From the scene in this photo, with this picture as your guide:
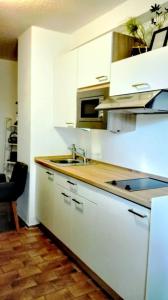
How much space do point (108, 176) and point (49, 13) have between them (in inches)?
72.1

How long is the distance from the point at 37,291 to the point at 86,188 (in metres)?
0.92

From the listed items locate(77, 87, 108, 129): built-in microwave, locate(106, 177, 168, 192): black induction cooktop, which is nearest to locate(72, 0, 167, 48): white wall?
locate(77, 87, 108, 129): built-in microwave

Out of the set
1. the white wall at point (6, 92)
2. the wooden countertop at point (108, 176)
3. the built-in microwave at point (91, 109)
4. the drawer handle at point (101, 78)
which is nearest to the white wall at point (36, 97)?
the wooden countertop at point (108, 176)

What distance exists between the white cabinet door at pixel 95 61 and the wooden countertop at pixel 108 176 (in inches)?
34.6

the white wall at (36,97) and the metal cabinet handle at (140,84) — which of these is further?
the white wall at (36,97)

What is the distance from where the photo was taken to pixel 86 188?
2.24 metres

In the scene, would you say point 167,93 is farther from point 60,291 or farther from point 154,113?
point 60,291

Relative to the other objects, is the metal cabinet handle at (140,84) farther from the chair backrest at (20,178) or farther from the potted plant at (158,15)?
the chair backrest at (20,178)

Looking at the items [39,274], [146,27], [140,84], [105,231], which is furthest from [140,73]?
[39,274]

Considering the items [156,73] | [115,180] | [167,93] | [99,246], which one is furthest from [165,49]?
[99,246]

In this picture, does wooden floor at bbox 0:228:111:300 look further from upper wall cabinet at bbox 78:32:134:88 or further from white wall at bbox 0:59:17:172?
white wall at bbox 0:59:17:172

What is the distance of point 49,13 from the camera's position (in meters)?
2.75

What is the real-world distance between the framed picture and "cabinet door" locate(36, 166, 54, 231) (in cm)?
164

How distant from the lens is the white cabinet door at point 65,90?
9.66 ft
